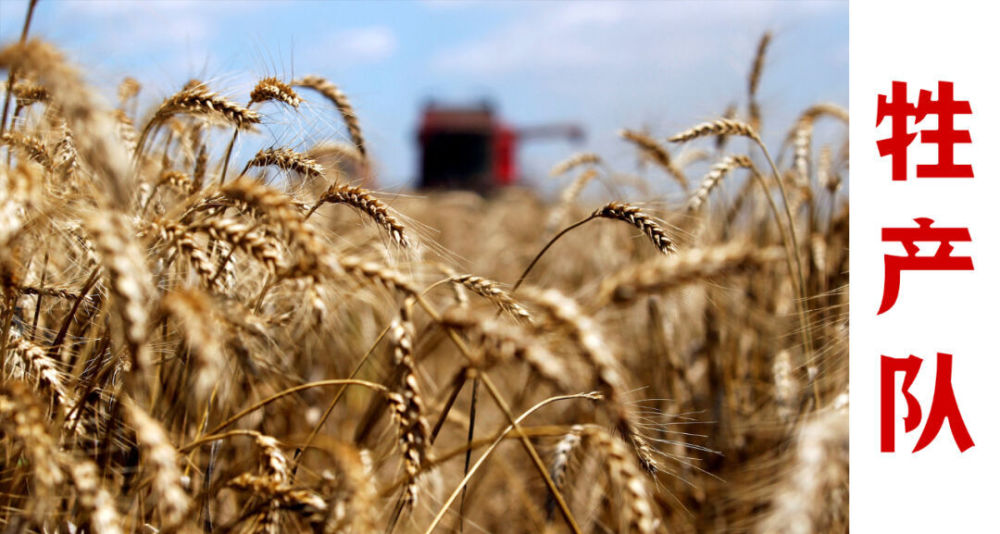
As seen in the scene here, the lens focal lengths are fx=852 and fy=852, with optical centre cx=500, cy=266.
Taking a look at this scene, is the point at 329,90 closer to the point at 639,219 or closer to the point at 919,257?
the point at 639,219

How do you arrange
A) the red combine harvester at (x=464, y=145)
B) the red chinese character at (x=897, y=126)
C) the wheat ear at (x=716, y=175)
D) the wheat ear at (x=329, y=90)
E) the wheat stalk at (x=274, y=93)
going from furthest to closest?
the red combine harvester at (x=464, y=145) < the red chinese character at (x=897, y=126) < the wheat ear at (x=716, y=175) < the wheat ear at (x=329, y=90) < the wheat stalk at (x=274, y=93)

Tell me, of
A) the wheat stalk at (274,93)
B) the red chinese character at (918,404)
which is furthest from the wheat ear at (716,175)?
the wheat stalk at (274,93)

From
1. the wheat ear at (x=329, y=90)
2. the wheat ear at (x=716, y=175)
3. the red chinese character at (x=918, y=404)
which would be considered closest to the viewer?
the red chinese character at (x=918, y=404)

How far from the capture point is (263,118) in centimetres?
188

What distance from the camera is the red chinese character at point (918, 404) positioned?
2.21 metres

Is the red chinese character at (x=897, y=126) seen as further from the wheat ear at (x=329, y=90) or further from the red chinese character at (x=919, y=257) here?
the wheat ear at (x=329, y=90)

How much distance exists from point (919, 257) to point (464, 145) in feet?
101

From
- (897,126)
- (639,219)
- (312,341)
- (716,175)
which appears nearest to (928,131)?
(897,126)

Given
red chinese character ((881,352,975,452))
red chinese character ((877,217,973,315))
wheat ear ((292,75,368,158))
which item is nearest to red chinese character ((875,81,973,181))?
red chinese character ((877,217,973,315))

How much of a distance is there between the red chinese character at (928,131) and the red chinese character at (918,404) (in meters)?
0.64

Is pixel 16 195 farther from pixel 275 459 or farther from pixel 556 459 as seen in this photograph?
pixel 556 459

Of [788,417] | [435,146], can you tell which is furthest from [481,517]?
[435,146]

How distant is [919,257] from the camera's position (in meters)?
2.51

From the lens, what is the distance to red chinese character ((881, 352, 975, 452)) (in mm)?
2215
